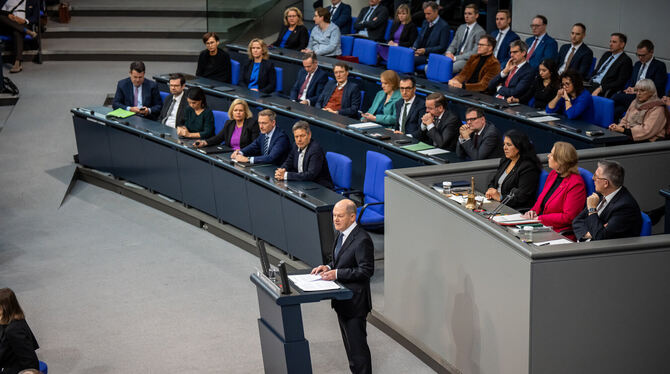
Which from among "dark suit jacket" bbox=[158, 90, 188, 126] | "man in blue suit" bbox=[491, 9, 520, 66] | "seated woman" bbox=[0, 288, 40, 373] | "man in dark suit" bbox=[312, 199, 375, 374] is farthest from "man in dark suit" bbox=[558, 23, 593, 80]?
"seated woman" bbox=[0, 288, 40, 373]

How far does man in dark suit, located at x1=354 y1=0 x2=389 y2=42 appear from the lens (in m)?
14.0

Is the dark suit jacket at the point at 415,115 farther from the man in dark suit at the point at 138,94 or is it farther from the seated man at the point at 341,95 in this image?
the man in dark suit at the point at 138,94

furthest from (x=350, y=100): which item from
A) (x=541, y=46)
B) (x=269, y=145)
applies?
(x=541, y=46)

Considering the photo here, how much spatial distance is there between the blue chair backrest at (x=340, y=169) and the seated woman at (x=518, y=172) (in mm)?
1656

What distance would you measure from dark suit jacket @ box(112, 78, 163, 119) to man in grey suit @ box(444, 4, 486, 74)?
3.89 meters

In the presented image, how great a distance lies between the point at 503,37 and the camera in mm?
12453

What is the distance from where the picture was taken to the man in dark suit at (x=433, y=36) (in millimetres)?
13070

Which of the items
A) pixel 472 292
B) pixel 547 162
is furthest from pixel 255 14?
pixel 472 292

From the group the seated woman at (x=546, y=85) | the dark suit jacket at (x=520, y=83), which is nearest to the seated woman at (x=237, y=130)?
the seated woman at (x=546, y=85)

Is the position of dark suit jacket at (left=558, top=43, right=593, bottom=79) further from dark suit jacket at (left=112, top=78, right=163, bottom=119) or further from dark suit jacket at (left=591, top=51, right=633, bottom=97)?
dark suit jacket at (left=112, top=78, right=163, bottom=119)

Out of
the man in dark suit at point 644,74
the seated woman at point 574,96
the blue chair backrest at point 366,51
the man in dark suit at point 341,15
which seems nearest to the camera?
the seated woman at point 574,96

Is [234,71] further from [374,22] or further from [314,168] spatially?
[314,168]

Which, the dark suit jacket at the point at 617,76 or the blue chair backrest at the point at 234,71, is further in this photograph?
the blue chair backrest at the point at 234,71

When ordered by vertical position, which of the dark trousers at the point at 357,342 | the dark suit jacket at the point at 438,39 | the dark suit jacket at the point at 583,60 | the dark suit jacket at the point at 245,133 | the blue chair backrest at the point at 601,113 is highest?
the dark suit jacket at the point at 438,39
